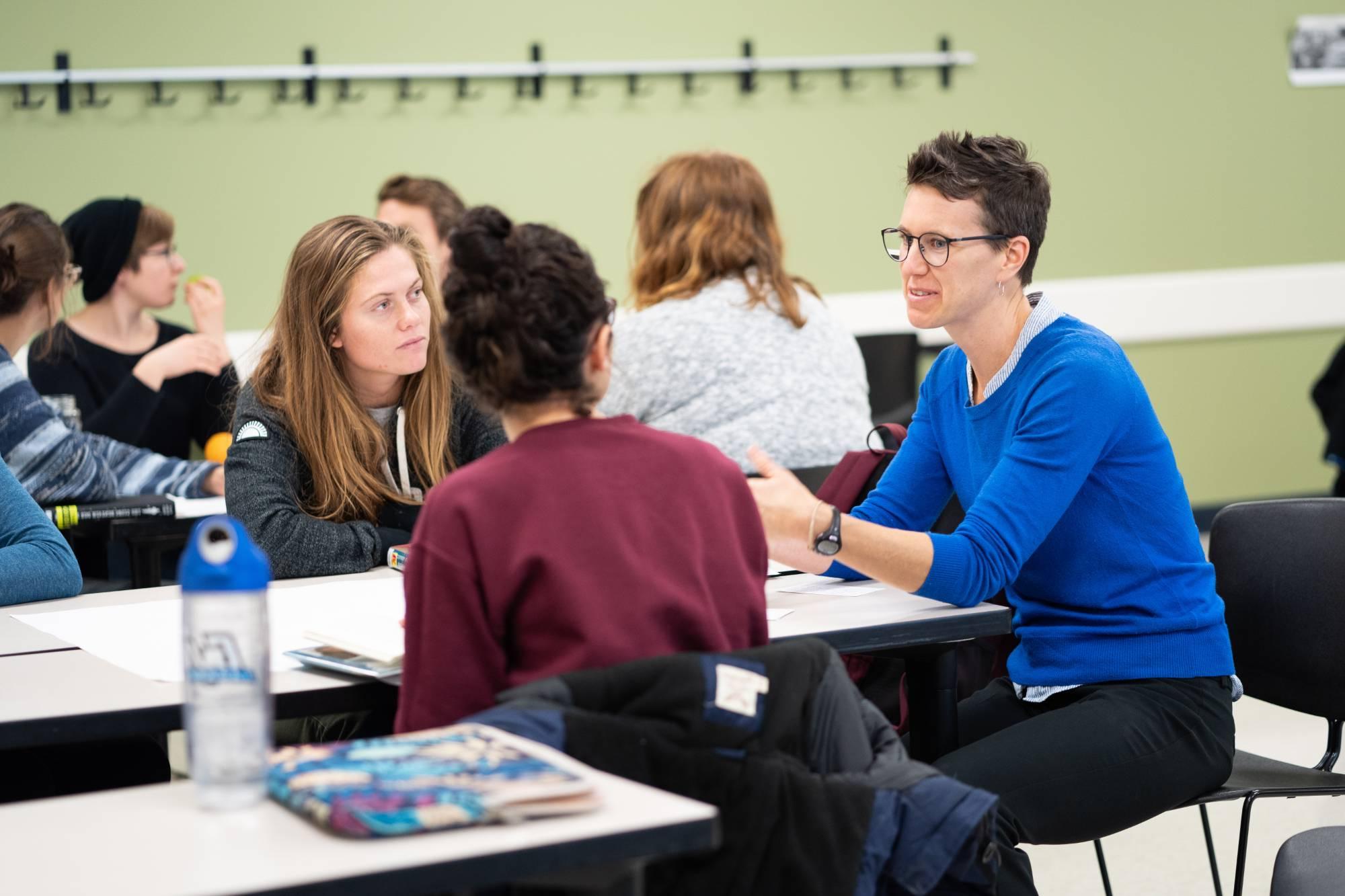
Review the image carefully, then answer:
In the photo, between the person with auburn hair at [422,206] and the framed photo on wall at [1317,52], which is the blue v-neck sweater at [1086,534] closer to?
the person with auburn hair at [422,206]

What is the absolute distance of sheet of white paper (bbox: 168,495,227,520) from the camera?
2.87 meters

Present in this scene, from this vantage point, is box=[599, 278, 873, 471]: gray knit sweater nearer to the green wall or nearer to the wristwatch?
the wristwatch

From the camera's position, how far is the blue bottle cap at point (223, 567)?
3.48 ft

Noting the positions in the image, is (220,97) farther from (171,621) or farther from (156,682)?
(156,682)

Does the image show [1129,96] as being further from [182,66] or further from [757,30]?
[182,66]

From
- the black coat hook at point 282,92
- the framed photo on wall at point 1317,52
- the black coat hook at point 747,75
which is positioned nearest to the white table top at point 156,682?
the black coat hook at point 282,92

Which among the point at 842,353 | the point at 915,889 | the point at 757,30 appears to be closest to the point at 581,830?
the point at 915,889

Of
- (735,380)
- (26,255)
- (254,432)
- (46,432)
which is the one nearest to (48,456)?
(46,432)

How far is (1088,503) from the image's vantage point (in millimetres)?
1989

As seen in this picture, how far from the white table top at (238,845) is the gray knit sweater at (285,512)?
1.08 metres

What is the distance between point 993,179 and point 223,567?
1308 millimetres

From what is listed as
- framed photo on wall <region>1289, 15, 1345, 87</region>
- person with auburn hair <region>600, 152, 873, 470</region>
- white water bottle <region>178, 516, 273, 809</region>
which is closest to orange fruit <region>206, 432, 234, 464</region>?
person with auburn hair <region>600, 152, 873, 470</region>

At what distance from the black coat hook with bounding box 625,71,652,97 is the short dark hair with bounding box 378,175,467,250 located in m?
1.01

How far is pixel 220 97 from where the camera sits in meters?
4.69
